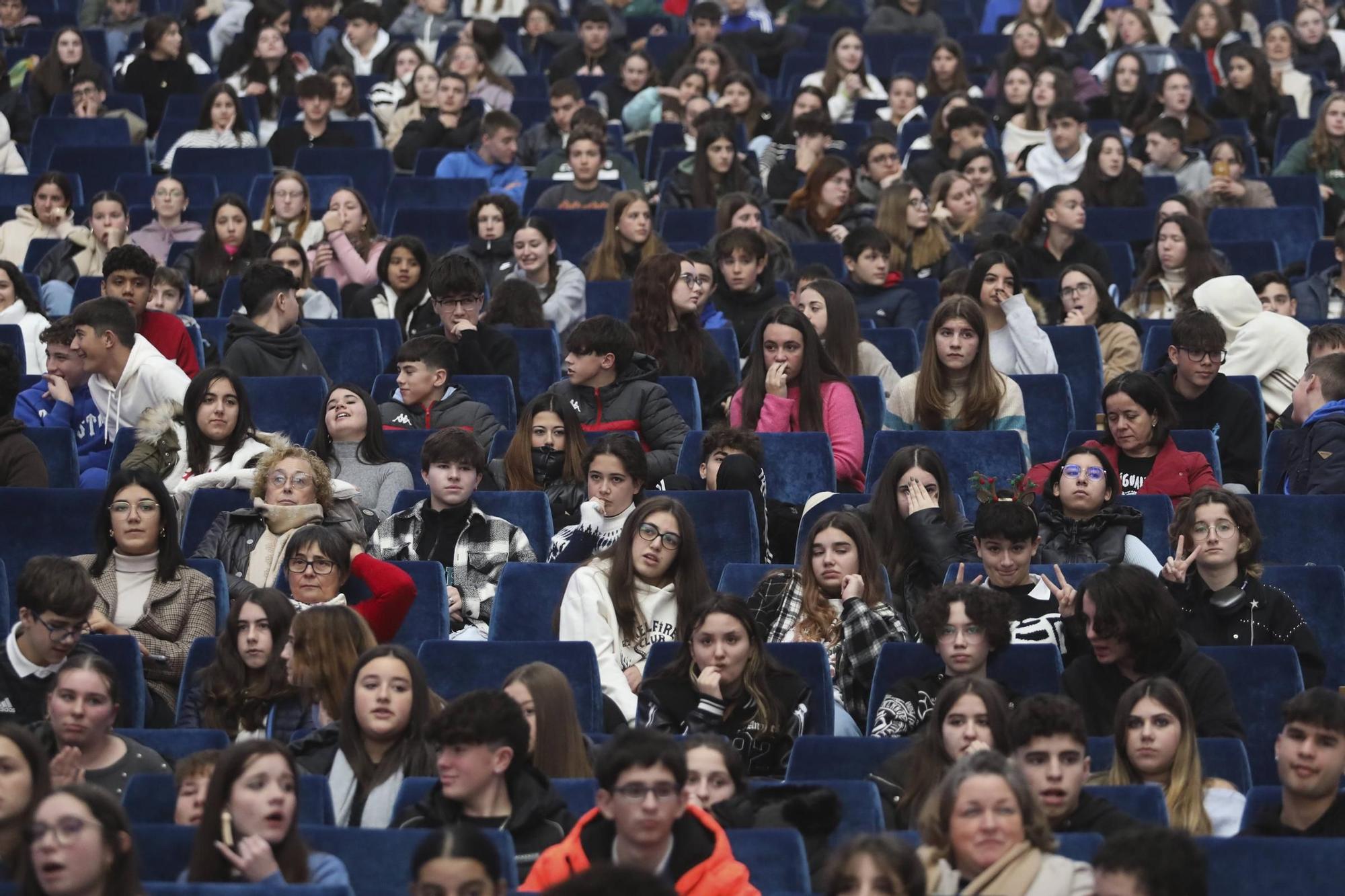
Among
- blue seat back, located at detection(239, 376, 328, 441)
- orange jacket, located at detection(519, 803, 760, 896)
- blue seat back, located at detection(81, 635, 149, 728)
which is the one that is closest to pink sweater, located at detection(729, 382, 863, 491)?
blue seat back, located at detection(239, 376, 328, 441)

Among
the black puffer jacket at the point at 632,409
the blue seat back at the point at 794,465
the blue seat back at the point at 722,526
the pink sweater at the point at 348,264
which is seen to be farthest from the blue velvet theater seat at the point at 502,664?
the pink sweater at the point at 348,264

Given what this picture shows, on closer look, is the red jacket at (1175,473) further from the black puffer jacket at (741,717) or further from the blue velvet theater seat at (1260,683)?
the black puffer jacket at (741,717)

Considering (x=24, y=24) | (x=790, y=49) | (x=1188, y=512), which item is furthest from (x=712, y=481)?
(x=24, y=24)

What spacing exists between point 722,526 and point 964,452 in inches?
32.7

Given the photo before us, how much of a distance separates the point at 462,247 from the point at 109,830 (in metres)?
4.98

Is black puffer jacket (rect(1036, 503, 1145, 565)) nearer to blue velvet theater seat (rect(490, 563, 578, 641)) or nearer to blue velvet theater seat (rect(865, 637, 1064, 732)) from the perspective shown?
blue velvet theater seat (rect(865, 637, 1064, 732))

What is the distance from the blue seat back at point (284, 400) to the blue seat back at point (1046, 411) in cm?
219

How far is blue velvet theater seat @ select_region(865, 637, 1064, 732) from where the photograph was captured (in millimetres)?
4863

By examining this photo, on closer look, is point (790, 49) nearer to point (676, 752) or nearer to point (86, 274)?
point (86, 274)

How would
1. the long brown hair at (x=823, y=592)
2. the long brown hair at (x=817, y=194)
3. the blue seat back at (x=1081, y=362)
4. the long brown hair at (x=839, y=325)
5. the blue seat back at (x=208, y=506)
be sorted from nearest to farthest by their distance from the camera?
the long brown hair at (x=823, y=592), the blue seat back at (x=208, y=506), the long brown hair at (x=839, y=325), the blue seat back at (x=1081, y=362), the long brown hair at (x=817, y=194)

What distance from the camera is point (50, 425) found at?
6.65 metres

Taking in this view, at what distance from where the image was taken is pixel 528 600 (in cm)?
558

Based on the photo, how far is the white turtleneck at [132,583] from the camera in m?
5.36

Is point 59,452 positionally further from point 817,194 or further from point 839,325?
point 817,194
